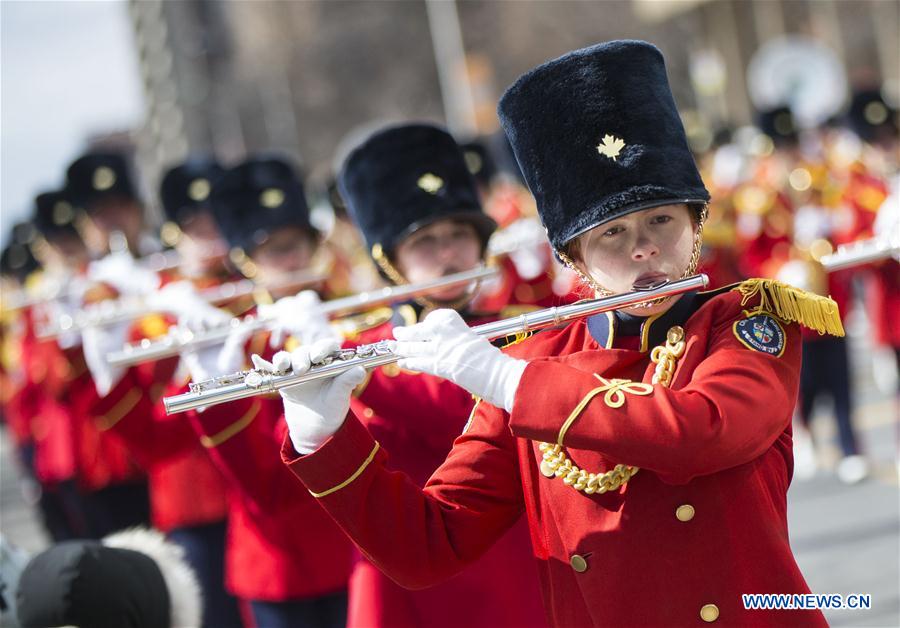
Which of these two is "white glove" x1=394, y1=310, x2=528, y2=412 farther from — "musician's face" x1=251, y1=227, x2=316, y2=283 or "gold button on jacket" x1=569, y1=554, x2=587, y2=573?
"musician's face" x1=251, y1=227, x2=316, y2=283

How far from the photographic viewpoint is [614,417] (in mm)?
2354

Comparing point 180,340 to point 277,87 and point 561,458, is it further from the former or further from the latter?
point 277,87

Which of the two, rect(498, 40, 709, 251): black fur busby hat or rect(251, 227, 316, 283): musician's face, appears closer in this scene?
rect(498, 40, 709, 251): black fur busby hat

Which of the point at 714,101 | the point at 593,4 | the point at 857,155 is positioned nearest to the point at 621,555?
the point at 857,155

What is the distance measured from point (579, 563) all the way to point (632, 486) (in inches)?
7.0

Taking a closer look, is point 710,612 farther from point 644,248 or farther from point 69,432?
point 69,432

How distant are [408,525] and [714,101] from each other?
→ 25.3 meters

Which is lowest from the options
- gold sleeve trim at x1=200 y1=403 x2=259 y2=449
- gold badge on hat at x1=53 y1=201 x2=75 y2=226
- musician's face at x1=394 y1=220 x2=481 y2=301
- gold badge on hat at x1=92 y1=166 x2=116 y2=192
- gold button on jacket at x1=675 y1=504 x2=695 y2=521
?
gold button on jacket at x1=675 y1=504 x2=695 y2=521

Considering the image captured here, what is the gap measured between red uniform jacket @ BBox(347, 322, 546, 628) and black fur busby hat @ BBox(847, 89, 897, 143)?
7696mm

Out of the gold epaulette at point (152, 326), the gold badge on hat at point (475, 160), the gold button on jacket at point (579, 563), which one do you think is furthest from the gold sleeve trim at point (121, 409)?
the gold badge on hat at point (475, 160)

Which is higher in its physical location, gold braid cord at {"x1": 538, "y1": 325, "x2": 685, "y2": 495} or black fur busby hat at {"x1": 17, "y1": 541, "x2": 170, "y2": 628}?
gold braid cord at {"x1": 538, "y1": 325, "x2": 685, "y2": 495}

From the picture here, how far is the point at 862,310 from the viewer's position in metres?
15.7

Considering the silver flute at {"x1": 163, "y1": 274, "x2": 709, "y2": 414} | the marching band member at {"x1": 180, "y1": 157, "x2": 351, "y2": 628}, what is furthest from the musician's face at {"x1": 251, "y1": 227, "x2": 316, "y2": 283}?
the silver flute at {"x1": 163, "y1": 274, "x2": 709, "y2": 414}

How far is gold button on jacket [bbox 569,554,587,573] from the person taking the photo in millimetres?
2580
